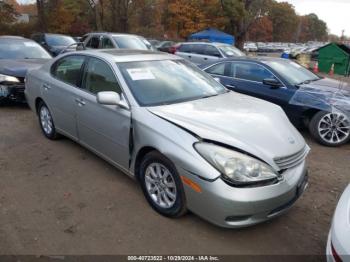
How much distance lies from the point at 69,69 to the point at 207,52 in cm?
1002

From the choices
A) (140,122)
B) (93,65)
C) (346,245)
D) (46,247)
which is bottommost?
(46,247)

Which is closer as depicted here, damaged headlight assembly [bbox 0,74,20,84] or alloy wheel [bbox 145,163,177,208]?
alloy wheel [bbox 145,163,177,208]

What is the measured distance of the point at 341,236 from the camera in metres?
2.06

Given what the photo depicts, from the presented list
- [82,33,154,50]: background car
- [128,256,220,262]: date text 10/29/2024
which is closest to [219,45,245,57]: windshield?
[82,33,154,50]: background car

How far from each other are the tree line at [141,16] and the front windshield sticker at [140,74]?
84.4 feet

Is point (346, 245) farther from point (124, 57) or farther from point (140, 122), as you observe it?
point (124, 57)

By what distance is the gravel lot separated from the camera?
2.99m

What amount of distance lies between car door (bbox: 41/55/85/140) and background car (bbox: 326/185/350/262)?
3377 millimetres

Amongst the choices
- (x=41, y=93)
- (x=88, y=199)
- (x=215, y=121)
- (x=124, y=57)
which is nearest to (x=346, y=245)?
(x=215, y=121)

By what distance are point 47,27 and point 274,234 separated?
116 ft

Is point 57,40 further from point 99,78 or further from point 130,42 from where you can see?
point 99,78

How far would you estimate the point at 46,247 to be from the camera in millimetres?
2943

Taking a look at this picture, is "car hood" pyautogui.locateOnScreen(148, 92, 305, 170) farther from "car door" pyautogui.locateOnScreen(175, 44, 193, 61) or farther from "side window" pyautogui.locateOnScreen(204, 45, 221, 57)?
"car door" pyautogui.locateOnScreen(175, 44, 193, 61)

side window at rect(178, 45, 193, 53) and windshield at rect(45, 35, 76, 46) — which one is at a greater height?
windshield at rect(45, 35, 76, 46)
